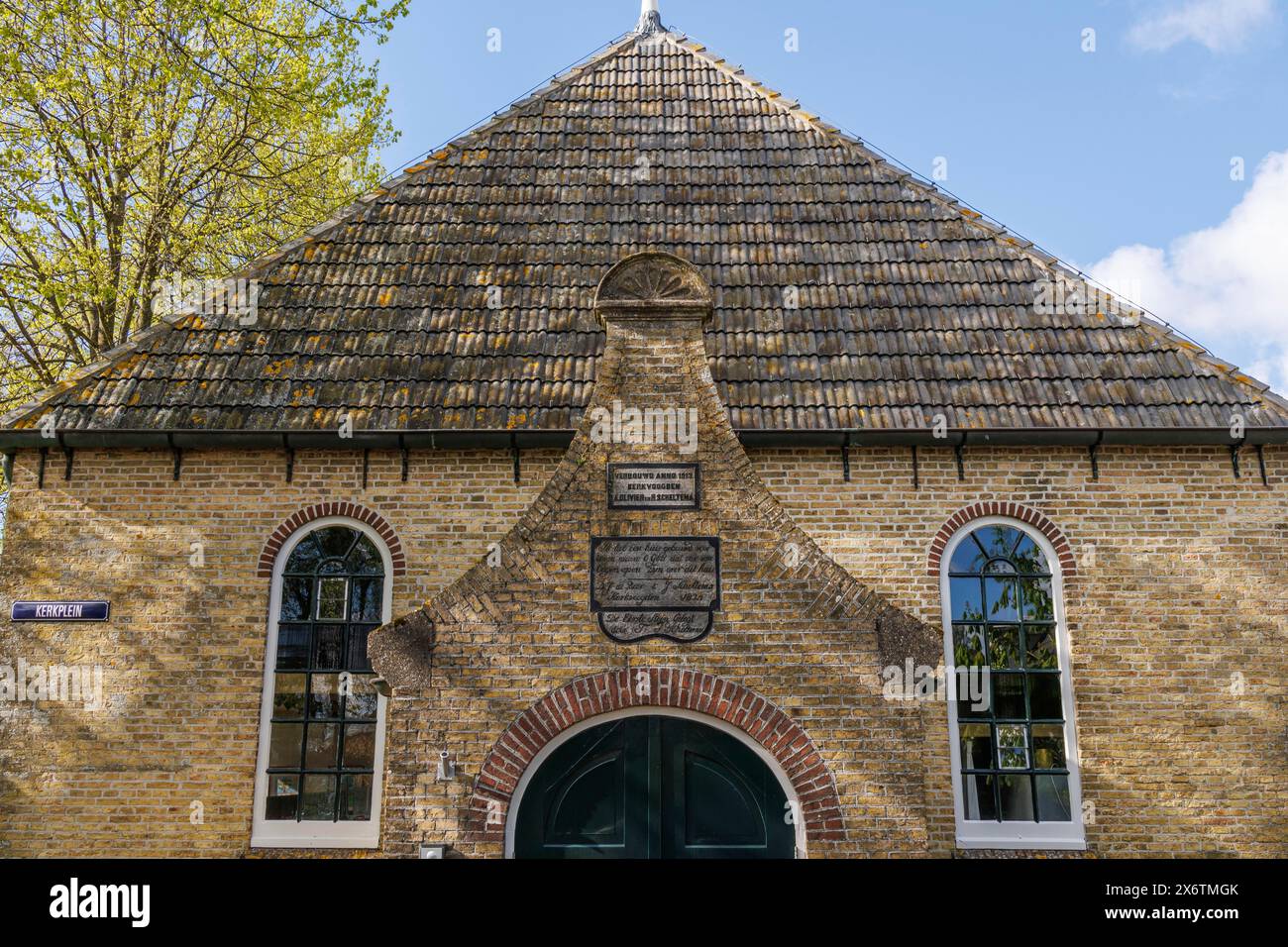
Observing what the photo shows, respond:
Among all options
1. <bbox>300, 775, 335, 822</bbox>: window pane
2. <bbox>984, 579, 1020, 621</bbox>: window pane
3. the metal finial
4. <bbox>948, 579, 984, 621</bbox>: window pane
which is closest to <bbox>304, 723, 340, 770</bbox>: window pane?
<bbox>300, 775, 335, 822</bbox>: window pane

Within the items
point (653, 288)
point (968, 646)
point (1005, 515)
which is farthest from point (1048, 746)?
point (653, 288)

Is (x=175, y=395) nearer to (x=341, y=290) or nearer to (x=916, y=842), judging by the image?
(x=341, y=290)

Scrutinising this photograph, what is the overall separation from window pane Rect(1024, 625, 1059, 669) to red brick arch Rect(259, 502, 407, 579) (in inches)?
234

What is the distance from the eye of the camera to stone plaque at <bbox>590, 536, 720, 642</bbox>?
277 inches

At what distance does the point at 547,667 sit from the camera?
22.8 feet

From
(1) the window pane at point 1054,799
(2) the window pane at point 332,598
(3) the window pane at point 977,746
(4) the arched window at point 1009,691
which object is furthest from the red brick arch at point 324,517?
(1) the window pane at point 1054,799

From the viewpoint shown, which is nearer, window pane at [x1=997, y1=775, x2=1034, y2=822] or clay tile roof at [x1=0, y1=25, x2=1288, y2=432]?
window pane at [x1=997, y1=775, x2=1034, y2=822]

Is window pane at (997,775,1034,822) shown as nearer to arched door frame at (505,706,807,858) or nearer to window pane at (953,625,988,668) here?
window pane at (953,625,988,668)

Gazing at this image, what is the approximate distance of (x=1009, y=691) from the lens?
9055mm

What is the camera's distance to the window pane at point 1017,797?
8773 mm

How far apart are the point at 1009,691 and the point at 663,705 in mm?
3889

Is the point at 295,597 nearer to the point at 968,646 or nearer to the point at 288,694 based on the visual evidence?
the point at 288,694

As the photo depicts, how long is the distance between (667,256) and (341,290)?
15.0ft
